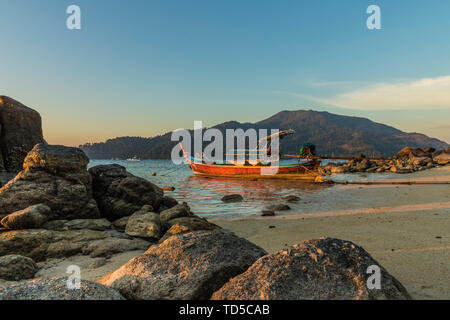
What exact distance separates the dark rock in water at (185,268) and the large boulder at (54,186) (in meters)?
5.67

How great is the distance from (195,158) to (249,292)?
4775 centimetres

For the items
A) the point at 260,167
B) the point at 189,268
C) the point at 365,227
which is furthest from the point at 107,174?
the point at 260,167

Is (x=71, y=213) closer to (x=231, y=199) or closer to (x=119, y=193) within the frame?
(x=119, y=193)

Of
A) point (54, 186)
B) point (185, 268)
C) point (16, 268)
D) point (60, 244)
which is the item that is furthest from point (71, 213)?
point (185, 268)

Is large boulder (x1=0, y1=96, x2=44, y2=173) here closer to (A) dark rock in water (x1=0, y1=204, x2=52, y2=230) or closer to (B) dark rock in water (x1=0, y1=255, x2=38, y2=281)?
(A) dark rock in water (x1=0, y1=204, x2=52, y2=230)

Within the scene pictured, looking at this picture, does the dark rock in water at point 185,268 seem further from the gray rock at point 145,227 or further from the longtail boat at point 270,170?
the longtail boat at point 270,170

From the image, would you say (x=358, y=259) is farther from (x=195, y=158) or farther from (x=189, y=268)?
(x=195, y=158)

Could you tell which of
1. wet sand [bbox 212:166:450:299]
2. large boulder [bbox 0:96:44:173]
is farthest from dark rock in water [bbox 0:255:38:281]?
large boulder [bbox 0:96:44:173]

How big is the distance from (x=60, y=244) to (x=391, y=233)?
940 cm

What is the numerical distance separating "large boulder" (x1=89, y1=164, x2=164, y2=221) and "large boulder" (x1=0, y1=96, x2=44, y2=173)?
3.26m

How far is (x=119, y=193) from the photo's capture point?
1004 centimetres

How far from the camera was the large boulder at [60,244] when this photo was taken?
232 inches

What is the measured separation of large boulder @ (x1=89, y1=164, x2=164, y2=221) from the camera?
9617 millimetres

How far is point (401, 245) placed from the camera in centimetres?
629
